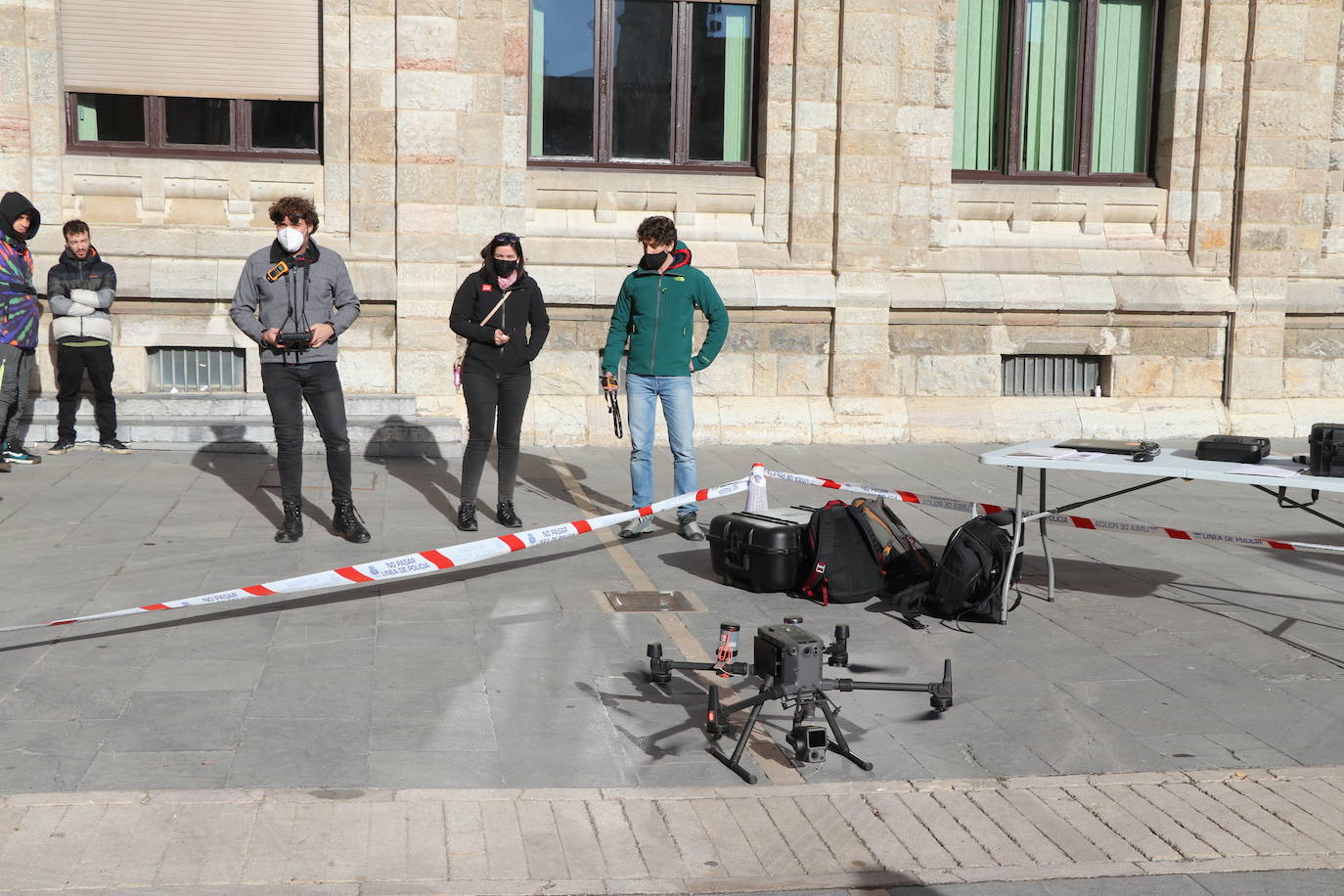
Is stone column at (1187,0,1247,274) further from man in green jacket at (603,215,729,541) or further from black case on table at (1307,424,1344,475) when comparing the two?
black case on table at (1307,424,1344,475)

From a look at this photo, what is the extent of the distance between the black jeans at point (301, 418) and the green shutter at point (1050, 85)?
8607 mm

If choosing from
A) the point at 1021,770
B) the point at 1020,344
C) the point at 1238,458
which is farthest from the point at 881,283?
the point at 1021,770

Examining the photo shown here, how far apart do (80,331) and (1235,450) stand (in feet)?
28.8

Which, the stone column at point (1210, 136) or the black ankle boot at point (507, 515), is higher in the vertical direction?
the stone column at point (1210, 136)

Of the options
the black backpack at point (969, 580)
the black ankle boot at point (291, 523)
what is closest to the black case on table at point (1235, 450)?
the black backpack at point (969, 580)

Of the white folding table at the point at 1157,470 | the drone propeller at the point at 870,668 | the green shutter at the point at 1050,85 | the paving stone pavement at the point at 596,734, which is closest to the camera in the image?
the paving stone pavement at the point at 596,734

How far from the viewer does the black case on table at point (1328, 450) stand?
6656 mm

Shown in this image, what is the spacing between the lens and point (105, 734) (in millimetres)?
5121

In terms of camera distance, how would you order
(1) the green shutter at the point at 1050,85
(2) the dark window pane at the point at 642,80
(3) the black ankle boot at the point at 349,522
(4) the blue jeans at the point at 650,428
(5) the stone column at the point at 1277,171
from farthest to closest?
(1) the green shutter at the point at 1050,85 < (5) the stone column at the point at 1277,171 < (2) the dark window pane at the point at 642,80 < (4) the blue jeans at the point at 650,428 < (3) the black ankle boot at the point at 349,522

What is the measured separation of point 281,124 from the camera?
1335cm

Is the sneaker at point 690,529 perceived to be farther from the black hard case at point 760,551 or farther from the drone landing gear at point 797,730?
the drone landing gear at point 797,730

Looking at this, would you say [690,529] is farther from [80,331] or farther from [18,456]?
[80,331]

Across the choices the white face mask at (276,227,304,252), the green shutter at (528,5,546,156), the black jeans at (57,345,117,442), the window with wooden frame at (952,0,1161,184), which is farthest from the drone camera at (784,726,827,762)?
the window with wooden frame at (952,0,1161,184)

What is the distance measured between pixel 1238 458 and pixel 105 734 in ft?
17.3
